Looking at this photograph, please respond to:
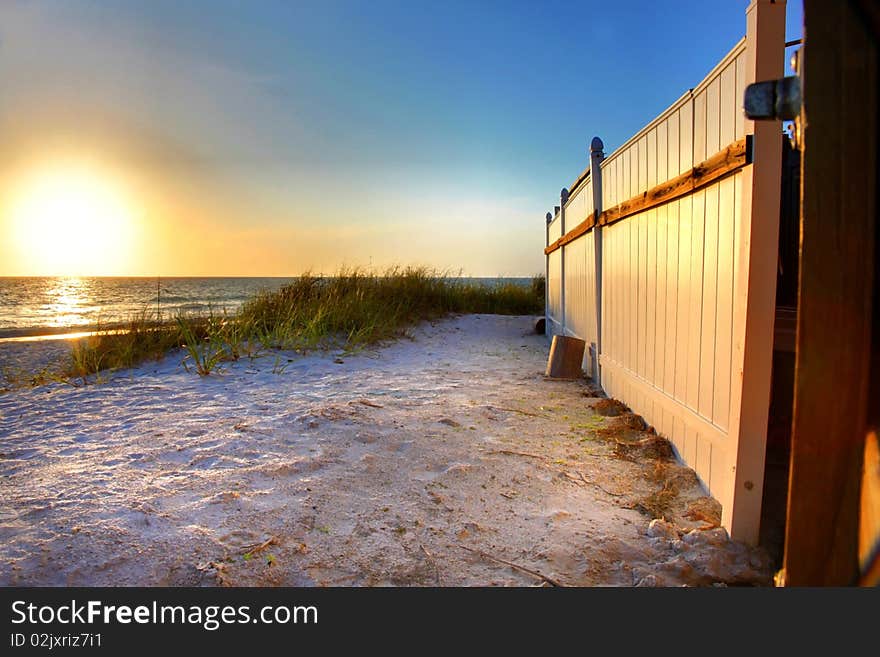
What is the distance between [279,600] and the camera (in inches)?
66.0

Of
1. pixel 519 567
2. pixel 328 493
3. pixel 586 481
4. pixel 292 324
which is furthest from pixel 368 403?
pixel 292 324

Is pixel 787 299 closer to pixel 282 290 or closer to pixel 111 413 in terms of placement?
pixel 111 413

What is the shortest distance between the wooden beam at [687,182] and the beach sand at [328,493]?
154 centimetres

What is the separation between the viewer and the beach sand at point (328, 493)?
1922 mm

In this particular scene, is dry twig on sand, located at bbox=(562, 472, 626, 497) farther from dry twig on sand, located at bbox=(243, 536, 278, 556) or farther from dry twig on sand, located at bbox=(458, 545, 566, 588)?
dry twig on sand, located at bbox=(243, 536, 278, 556)

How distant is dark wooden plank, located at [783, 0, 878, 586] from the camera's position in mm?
787

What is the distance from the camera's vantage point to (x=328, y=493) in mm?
2531

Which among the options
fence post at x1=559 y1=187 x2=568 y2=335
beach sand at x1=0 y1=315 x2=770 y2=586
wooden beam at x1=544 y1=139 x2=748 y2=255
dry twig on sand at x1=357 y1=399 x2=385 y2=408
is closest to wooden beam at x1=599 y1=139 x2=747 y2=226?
wooden beam at x1=544 y1=139 x2=748 y2=255

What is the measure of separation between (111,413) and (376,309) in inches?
189

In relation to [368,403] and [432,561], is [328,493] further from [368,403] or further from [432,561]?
[368,403]

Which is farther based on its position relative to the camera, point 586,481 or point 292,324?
point 292,324

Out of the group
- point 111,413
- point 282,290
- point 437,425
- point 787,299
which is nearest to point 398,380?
point 437,425

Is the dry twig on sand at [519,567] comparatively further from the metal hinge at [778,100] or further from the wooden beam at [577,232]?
the wooden beam at [577,232]

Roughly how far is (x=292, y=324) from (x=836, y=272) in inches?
258
